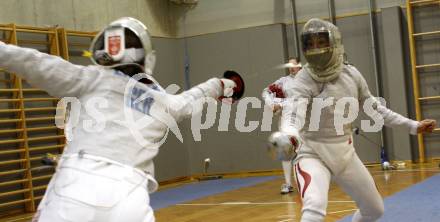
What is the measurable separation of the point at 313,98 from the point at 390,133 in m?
6.14

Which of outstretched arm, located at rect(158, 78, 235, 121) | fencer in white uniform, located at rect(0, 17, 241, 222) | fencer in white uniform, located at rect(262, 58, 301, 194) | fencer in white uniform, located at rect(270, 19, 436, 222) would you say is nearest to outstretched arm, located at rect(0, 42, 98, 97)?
fencer in white uniform, located at rect(0, 17, 241, 222)

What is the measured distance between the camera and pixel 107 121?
2219mm

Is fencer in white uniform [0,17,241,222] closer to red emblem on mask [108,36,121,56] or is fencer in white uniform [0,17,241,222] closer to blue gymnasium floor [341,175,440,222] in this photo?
red emblem on mask [108,36,121,56]

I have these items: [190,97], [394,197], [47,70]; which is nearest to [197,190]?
[394,197]

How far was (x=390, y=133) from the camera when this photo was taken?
30.7 feet

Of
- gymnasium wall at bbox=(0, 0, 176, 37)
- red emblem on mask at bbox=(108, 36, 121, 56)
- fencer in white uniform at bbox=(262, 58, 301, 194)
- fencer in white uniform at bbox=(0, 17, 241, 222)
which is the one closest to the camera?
fencer in white uniform at bbox=(0, 17, 241, 222)

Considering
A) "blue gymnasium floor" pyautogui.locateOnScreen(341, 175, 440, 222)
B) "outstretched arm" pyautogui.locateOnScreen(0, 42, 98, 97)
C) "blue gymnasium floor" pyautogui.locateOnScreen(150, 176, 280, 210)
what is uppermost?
"outstretched arm" pyautogui.locateOnScreen(0, 42, 98, 97)

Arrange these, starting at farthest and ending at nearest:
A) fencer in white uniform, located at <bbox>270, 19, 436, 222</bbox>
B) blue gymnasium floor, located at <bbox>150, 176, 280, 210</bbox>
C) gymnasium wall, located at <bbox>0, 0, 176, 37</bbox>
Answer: gymnasium wall, located at <bbox>0, 0, 176, 37</bbox>, blue gymnasium floor, located at <bbox>150, 176, 280, 210</bbox>, fencer in white uniform, located at <bbox>270, 19, 436, 222</bbox>

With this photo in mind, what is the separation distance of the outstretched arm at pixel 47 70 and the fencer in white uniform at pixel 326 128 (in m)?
1.32

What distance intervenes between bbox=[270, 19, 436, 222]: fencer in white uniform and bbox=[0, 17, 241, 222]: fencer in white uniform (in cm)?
111

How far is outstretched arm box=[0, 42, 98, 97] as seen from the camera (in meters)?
2.09

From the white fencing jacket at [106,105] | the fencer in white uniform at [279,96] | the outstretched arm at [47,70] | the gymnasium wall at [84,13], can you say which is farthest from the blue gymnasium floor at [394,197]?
the outstretched arm at [47,70]

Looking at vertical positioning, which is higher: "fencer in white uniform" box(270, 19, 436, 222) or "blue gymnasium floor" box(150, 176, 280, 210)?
"fencer in white uniform" box(270, 19, 436, 222)

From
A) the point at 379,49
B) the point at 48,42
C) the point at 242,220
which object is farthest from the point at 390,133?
the point at 48,42
